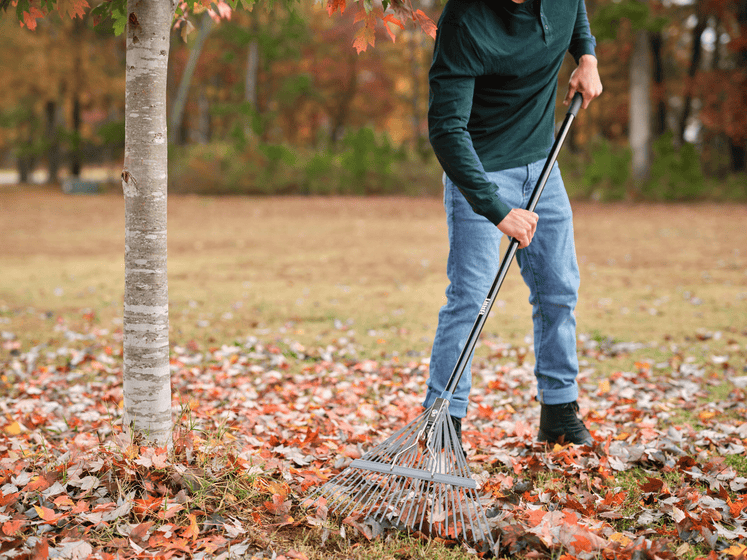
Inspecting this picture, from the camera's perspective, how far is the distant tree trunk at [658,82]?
970 inches

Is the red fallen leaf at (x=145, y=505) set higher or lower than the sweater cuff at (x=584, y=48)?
lower

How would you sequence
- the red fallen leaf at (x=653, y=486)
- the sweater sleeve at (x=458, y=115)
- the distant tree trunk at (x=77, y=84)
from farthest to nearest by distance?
the distant tree trunk at (x=77, y=84) → the red fallen leaf at (x=653, y=486) → the sweater sleeve at (x=458, y=115)

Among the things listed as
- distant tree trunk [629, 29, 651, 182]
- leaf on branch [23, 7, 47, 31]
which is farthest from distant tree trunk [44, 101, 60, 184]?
leaf on branch [23, 7, 47, 31]

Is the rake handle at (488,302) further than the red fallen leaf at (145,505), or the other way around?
the rake handle at (488,302)

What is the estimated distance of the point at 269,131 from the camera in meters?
30.3

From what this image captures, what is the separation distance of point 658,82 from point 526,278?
25.6 m

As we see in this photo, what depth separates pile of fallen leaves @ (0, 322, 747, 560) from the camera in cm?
229

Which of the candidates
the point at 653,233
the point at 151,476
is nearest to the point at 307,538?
the point at 151,476

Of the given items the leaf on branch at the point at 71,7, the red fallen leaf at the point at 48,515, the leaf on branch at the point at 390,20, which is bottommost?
the red fallen leaf at the point at 48,515

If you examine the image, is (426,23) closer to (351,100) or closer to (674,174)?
(674,174)

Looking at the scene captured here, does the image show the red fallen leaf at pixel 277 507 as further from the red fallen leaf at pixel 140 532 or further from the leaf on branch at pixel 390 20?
the leaf on branch at pixel 390 20

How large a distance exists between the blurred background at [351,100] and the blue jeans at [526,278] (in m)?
14.8

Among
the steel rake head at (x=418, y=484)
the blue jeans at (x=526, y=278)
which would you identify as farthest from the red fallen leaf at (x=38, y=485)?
the blue jeans at (x=526, y=278)

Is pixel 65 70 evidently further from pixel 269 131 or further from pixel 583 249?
pixel 583 249
